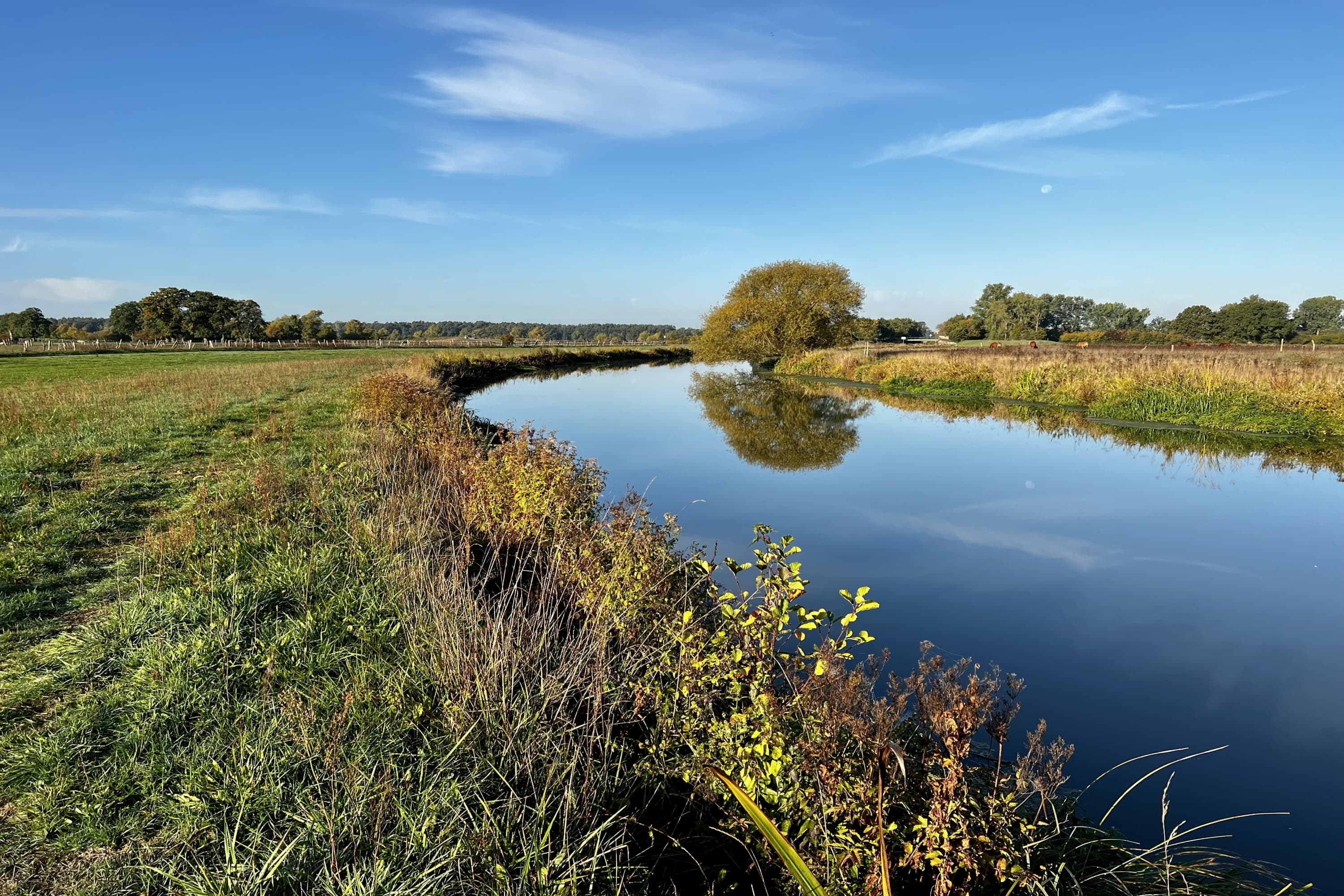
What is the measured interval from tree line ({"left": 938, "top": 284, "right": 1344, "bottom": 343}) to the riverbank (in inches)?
1585

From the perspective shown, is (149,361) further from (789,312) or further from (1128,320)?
(1128,320)

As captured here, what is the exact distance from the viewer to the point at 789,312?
4538 centimetres

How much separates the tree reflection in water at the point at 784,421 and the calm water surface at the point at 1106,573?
19 centimetres

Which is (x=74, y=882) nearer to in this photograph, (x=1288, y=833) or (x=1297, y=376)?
(x=1288, y=833)

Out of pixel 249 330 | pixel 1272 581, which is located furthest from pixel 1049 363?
pixel 249 330

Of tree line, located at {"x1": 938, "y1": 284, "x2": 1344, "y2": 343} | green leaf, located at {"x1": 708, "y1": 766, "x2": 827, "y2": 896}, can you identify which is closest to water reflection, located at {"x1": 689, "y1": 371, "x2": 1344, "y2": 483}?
green leaf, located at {"x1": 708, "y1": 766, "x2": 827, "y2": 896}

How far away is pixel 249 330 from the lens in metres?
93.2

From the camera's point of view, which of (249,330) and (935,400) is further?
(249,330)

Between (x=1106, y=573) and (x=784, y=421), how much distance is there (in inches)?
549

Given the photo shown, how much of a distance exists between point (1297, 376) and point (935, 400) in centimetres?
1138

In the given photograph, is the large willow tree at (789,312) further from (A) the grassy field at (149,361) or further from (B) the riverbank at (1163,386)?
(A) the grassy field at (149,361)

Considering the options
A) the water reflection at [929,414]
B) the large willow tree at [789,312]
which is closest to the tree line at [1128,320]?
the large willow tree at [789,312]

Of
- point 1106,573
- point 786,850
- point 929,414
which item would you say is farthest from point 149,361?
point 786,850

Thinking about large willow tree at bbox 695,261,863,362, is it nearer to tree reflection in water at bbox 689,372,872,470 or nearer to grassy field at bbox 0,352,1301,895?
tree reflection in water at bbox 689,372,872,470
